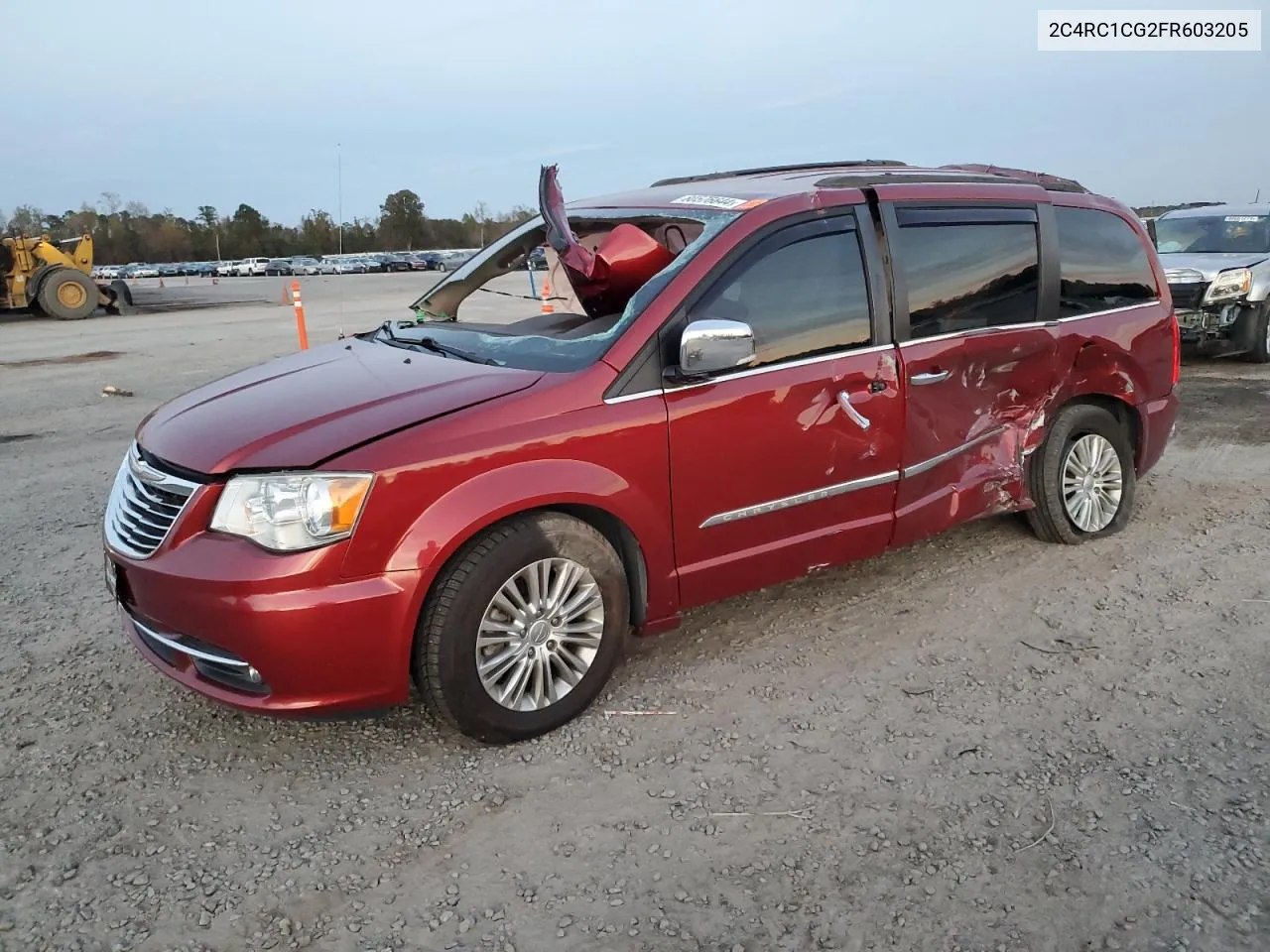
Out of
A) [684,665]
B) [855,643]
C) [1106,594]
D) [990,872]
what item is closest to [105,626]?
[684,665]

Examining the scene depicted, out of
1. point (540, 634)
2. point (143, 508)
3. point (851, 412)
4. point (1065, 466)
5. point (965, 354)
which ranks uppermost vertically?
point (965, 354)

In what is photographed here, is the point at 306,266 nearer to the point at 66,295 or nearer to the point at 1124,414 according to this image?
the point at 66,295

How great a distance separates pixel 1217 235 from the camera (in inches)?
452

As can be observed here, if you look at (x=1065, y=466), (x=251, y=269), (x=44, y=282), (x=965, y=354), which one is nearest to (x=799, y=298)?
(x=965, y=354)

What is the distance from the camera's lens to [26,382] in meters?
11.7

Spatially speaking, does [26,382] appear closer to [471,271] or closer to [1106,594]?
[471,271]

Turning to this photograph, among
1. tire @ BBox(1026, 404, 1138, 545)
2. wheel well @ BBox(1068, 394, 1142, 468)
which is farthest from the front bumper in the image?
wheel well @ BBox(1068, 394, 1142, 468)

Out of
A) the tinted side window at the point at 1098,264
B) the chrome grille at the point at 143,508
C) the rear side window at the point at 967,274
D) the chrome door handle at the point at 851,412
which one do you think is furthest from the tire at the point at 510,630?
the tinted side window at the point at 1098,264

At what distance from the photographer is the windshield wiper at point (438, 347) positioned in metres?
3.54

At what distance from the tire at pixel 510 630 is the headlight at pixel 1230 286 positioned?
9466 millimetres

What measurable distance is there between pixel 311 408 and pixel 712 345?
4.48ft

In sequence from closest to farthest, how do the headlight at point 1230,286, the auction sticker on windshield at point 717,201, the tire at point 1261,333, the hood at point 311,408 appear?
the hood at point 311,408 → the auction sticker on windshield at point 717,201 → the headlight at point 1230,286 → the tire at point 1261,333

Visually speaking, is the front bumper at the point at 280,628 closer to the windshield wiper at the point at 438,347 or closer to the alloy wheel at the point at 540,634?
the alloy wheel at the point at 540,634

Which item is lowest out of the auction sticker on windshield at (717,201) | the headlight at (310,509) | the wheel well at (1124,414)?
the wheel well at (1124,414)
